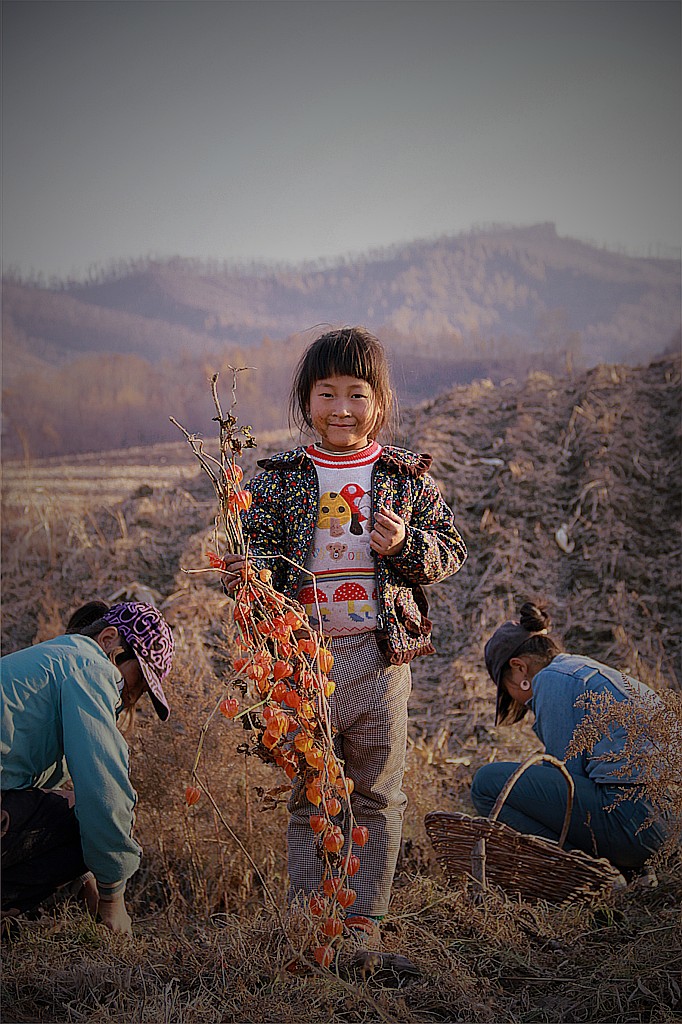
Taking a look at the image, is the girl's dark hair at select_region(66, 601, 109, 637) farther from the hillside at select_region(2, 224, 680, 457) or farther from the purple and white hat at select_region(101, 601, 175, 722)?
the hillside at select_region(2, 224, 680, 457)

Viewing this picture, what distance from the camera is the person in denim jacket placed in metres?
2.33

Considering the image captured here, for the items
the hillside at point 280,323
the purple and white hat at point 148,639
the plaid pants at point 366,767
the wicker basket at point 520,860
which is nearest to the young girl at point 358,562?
the plaid pants at point 366,767

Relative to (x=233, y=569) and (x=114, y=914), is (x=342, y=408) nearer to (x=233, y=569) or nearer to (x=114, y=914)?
(x=233, y=569)

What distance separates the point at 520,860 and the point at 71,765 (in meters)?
1.06

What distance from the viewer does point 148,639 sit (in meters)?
2.26

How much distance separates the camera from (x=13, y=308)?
477cm

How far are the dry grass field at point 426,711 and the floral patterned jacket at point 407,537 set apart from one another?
22.2 inches

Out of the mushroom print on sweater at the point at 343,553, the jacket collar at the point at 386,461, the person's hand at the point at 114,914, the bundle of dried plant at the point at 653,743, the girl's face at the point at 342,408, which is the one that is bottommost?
the person's hand at the point at 114,914

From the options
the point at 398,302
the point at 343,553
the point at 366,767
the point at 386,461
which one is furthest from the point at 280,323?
the point at 366,767

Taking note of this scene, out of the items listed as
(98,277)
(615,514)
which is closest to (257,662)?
(615,514)

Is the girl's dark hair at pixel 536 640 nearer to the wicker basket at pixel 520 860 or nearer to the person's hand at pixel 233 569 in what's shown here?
the wicker basket at pixel 520 860

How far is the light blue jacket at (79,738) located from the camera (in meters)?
2.04

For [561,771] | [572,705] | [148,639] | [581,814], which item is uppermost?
[148,639]

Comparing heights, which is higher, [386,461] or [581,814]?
[386,461]
